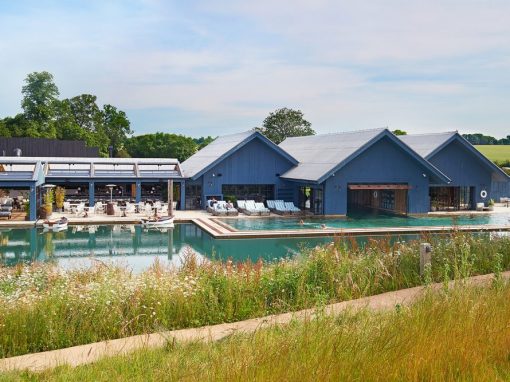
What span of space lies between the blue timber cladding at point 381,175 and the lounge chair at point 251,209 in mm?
3297

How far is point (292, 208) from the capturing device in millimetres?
29531

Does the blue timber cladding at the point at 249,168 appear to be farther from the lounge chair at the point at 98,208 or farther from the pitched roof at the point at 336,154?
the lounge chair at the point at 98,208

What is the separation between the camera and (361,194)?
1449 inches

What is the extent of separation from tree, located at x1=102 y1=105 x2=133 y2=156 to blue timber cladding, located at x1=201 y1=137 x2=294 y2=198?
1688 inches

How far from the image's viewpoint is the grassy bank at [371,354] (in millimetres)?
3605

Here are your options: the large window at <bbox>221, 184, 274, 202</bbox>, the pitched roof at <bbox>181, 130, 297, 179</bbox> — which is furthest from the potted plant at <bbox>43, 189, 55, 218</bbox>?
the large window at <bbox>221, 184, 274, 202</bbox>

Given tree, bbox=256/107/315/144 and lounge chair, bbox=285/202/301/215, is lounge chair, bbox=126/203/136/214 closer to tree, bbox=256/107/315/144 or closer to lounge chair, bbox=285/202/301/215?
lounge chair, bbox=285/202/301/215

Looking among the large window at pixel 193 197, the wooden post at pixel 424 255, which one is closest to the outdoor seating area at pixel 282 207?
the large window at pixel 193 197

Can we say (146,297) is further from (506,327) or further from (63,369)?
(506,327)

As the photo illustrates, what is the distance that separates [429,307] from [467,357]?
1.18 meters

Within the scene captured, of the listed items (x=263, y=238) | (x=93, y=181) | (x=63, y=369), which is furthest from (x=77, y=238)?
(x=63, y=369)

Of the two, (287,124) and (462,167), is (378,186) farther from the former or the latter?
(287,124)

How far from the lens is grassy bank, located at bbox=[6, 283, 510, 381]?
3605 millimetres

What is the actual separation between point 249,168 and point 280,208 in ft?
10.0
